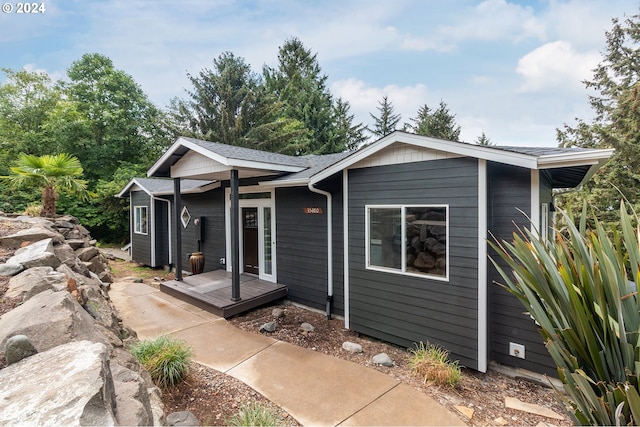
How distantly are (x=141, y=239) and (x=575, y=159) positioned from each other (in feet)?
40.3

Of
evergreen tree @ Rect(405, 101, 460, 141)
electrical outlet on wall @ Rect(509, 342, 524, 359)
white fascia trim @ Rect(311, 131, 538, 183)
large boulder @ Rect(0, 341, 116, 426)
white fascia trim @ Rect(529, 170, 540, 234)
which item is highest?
evergreen tree @ Rect(405, 101, 460, 141)

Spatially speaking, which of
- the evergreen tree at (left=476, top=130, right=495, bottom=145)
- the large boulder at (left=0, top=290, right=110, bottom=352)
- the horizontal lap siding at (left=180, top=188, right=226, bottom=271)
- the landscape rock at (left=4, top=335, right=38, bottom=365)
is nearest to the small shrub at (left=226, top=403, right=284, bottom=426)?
the large boulder at (left=0, top=290, right=110, bottom=352)

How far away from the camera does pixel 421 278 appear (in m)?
4.27

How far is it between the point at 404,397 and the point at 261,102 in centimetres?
1752

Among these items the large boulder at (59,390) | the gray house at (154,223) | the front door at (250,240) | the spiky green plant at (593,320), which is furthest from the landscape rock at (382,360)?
the gray house at (154,223)

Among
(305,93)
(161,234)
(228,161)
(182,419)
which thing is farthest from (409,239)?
(305,93)

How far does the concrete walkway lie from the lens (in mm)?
2896

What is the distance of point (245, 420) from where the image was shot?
8.28ft

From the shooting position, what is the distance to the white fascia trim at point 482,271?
12.2 feet

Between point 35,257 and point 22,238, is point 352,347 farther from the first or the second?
point 22,238

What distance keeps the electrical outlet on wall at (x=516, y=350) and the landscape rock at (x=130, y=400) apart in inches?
160

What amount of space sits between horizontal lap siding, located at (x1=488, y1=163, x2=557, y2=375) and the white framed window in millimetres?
10859

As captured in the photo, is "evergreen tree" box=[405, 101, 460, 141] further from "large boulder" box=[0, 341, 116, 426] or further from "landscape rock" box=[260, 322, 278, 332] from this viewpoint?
"large boulder" box=[0, 341, 116, 426]

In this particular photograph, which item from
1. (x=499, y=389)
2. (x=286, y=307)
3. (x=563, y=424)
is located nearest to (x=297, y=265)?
(x=286, y=307)
